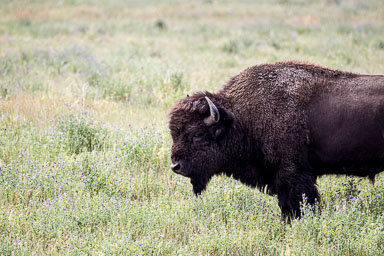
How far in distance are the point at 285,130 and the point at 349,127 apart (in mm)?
640

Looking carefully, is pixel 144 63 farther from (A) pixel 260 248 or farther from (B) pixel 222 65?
(A) pixel 260 248

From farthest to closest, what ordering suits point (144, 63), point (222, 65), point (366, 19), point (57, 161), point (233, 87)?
1. point (366, 19)
2. point (222, 65)
3. point (144, 63)
4. point (57, 161)
5. point (233, 87)

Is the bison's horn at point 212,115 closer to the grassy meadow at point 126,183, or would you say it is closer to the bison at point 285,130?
the bison at point 285,130

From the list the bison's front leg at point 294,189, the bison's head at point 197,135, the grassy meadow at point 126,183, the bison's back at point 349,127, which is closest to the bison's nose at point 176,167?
the bison's head at point 197,135

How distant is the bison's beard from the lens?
4957mm

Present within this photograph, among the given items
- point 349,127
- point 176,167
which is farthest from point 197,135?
point 349,127

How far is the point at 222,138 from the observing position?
16.0ft

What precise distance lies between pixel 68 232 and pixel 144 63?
7405 millimetres

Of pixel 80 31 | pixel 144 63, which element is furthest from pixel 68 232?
pixel 80 31

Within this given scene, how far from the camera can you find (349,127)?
439 centimetres

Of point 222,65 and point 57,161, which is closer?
point 57,161

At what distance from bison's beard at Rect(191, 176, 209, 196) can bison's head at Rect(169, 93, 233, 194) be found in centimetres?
6

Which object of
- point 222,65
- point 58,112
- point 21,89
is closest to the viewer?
point 58,112

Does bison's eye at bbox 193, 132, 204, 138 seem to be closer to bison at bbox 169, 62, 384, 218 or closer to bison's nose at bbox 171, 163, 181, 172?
bison at bbox 169, 62, 384, 218
